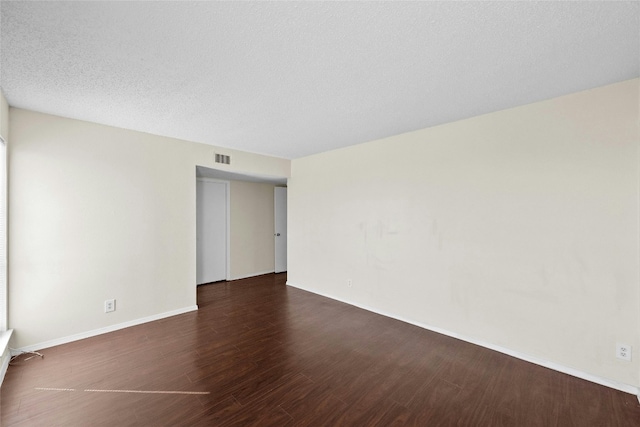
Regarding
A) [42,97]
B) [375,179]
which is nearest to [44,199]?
[42,97]

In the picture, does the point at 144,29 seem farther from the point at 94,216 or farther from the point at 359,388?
the point at 359,388

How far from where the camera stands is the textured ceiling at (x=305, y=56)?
1.39m

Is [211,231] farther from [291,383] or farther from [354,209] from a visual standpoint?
[291,383]

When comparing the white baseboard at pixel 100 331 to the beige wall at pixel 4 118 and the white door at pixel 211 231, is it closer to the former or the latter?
the white door at pixel 211 231

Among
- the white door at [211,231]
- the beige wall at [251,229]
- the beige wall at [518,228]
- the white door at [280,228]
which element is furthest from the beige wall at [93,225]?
the beige wall at [518,228]

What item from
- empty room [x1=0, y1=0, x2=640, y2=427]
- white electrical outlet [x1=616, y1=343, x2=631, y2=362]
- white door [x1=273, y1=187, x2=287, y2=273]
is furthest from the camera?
white door [x1=273, y1=187, x2=287, y2=273]

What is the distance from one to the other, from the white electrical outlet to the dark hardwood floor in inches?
11.6

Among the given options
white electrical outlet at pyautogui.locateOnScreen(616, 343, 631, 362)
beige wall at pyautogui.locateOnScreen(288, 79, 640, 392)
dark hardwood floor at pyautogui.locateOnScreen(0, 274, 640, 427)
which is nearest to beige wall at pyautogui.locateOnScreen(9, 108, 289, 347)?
dark hardwood floor at pyautogui.locateOnScreen(0, 274, 640, 427)

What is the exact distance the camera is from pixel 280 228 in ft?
21.2

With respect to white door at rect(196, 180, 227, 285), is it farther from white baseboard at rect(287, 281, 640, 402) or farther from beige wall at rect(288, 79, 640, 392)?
white baseboard at rect(287, 281, 640, 402)

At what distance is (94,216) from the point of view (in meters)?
3.07

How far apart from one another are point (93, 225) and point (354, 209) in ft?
11.3

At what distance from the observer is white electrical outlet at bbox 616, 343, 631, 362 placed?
2.09m

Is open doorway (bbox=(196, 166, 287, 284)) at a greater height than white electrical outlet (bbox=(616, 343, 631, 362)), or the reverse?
open doorway (bbox=(196, 166, 287, 284))
